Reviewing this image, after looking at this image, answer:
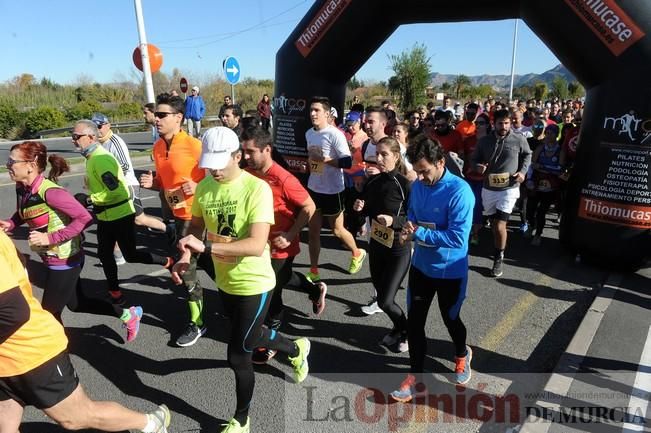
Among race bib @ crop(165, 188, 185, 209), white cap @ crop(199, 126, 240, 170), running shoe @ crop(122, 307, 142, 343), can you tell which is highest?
white cap @ crop(199, 126, 240, 170)

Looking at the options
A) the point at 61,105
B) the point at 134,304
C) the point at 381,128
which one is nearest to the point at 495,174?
the point at 381,128

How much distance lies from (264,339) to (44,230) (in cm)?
179

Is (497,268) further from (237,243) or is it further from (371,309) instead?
(237,243)

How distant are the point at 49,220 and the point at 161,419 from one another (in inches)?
64.0

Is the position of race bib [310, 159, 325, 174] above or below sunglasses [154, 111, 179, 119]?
below

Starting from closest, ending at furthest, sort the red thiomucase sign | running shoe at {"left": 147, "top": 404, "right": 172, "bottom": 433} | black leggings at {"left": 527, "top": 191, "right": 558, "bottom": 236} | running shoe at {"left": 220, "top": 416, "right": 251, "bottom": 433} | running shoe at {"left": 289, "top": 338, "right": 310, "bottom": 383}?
running shoe at {"left": 147, "top": 404, "right": 172, "bottom": 433}
running shoe at {"left": 220, "top": 416, "right": 251, "bottom": 433}
running shoe at {"left": 289, "top": 338, "right": 310, "bottom": 383}
the red thiomucase sign
black leggings at {"left": 527, "top": 191, "right": 558, "bottom": 236}

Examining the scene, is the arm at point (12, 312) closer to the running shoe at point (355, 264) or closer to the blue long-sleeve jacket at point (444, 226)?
the blue long-sleeve jacket at point (444, 226)

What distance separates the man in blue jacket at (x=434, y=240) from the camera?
2801 millimetres

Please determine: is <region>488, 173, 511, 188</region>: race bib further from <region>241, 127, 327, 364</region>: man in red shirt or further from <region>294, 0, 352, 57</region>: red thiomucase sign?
<region>294, 0, 352, 57</region>: red thiomucase sign

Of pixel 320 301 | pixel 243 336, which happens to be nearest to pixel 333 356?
pixel 320 301

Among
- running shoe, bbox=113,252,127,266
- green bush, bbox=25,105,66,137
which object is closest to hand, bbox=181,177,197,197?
running shoe, bbox=113,252,127,266

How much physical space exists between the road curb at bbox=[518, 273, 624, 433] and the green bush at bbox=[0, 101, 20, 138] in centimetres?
2903

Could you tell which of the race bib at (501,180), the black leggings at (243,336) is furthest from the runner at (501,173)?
the black leggings at (243,336)

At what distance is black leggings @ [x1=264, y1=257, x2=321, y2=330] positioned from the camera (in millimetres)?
3625
